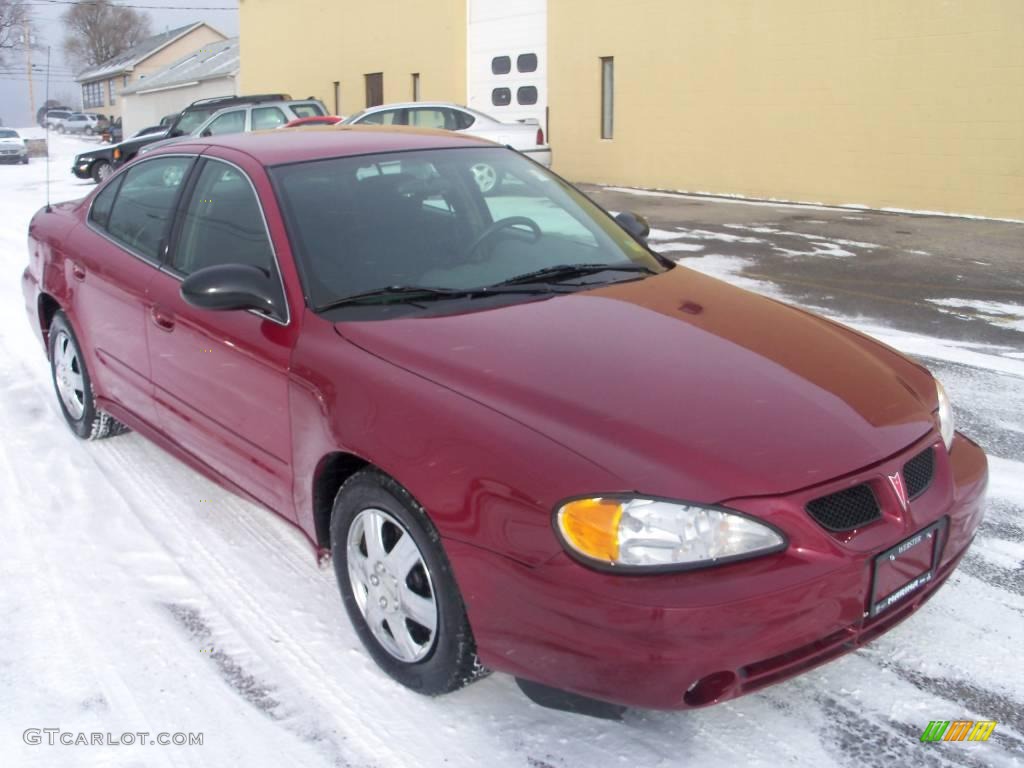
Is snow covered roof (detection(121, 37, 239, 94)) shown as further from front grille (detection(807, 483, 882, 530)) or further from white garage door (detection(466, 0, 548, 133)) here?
front grille (detection(807, 483, 882, 530))

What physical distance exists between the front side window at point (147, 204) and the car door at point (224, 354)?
0.50 feet

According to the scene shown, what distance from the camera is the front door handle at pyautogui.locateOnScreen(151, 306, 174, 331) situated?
404 cm

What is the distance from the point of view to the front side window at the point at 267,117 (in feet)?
59.1

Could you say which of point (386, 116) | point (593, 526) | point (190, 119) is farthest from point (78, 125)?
point (593, 526)

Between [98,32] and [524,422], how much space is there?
10045 cm

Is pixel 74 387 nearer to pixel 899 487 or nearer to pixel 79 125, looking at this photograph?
pixel 899 487

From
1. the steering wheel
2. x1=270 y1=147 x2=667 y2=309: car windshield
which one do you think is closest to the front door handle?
x1=270 y1=147 x2=667 y2=309: car windshield

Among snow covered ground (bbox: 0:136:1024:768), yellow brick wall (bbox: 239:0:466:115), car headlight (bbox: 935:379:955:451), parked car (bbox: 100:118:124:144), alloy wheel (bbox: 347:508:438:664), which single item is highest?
yellow brick wall (bbox: 239:0:466:115)

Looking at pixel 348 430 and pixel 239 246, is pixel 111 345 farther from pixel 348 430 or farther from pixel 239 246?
pixel 348 430

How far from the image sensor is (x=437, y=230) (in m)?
3.78

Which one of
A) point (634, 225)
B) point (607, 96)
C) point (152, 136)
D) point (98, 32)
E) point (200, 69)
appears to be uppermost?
Answer: point (98, 32)

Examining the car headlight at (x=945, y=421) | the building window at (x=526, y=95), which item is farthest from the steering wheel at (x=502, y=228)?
the building window at (x=526, y=95)

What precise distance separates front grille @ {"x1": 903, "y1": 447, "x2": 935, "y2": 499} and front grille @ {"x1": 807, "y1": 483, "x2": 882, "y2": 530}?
0.57ft

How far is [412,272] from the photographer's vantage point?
11.8ft
